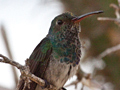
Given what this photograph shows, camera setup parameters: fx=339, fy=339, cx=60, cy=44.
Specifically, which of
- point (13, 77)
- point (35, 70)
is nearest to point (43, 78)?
point (35, 70)

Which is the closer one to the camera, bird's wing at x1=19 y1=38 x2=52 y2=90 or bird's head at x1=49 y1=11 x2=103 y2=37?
bird's wing at x1=19 y1=38 x2=52 y2=90

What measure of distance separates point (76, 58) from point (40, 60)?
472 mm

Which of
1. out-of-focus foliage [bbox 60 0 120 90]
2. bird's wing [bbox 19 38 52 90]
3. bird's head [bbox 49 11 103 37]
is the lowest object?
bird's wing [bbox 19 38 52 90]

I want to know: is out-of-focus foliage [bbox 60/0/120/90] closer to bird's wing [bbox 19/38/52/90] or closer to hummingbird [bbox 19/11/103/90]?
hummingbird [bbox 19/11/103/90]

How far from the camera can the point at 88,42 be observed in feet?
21.0

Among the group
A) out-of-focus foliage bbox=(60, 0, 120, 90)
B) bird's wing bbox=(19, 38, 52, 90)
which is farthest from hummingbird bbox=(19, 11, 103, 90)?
out-of-focus foliage bbox=(60, 0, 120, 90)

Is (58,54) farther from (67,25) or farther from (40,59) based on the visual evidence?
(67,25)

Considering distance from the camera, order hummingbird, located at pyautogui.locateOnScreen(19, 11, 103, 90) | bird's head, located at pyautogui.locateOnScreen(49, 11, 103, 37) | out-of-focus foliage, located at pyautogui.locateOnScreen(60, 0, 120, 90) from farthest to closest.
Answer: out-of-focus foliage, located at pyautogui.locateOnScreen(60, 0, 120, 90), bird's head, located at pyautogui.locateOnScreen(49, 11, 103, 37), hummingbird, located at pyautogui.locateOnScreen(19, 11, 103, 90)

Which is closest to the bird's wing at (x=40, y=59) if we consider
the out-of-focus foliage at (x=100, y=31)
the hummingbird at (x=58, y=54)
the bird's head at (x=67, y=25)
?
the hummingbird at (x=58, y=54)

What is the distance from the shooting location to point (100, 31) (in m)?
6.37

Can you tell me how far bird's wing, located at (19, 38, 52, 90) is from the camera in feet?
14.2

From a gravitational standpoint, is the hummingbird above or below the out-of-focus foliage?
below

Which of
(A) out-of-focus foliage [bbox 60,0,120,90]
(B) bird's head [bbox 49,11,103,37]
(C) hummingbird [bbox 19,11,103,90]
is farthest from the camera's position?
(A) out-of-focus foliage [bbox 60,0,120,90]

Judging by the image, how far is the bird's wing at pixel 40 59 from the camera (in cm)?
434
